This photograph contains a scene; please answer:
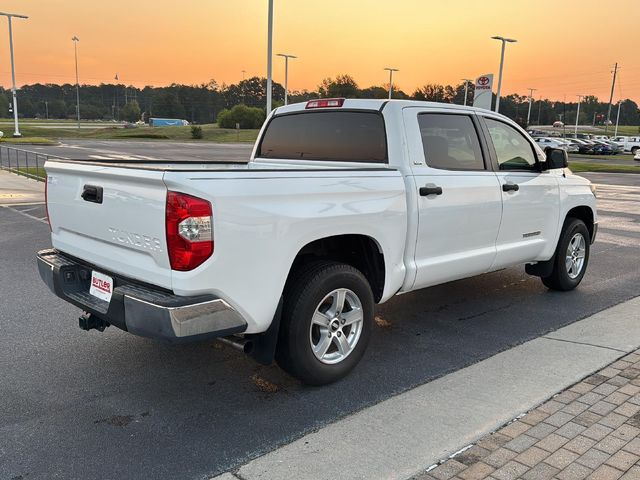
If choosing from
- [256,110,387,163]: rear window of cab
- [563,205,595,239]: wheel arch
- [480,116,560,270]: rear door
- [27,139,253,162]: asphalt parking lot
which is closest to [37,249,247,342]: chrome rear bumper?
[256,110,387,163]: rear window of cab

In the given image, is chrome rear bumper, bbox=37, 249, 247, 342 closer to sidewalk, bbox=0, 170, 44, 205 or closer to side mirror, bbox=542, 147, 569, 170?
side mirror, bbox=542, 147, 569, 170

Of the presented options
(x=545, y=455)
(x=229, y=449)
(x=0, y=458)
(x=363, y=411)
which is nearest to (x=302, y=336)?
(x=363, y=411)

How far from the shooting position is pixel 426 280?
14.9ft

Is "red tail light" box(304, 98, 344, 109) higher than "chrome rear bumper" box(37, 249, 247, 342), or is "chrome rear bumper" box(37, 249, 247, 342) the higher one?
"red tail light" box(304, 98, 344, 109)

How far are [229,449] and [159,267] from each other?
107 cm

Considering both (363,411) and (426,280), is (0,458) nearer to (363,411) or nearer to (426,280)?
(363,411)

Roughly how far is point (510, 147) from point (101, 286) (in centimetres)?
387

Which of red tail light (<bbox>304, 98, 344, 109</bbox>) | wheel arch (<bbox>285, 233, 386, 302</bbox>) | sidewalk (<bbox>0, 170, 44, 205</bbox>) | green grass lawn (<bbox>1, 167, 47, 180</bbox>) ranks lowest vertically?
sidewalk (<bbox>0, 170, 44, 205</bbox>)

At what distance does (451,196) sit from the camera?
14.9 feet

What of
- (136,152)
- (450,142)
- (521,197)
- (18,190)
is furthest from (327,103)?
(136,152)

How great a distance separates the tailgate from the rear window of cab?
6.29 ft

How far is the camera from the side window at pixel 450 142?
460 cm

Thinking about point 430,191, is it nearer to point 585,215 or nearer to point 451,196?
point 451,196

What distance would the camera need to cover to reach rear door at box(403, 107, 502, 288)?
4402 millimetres
